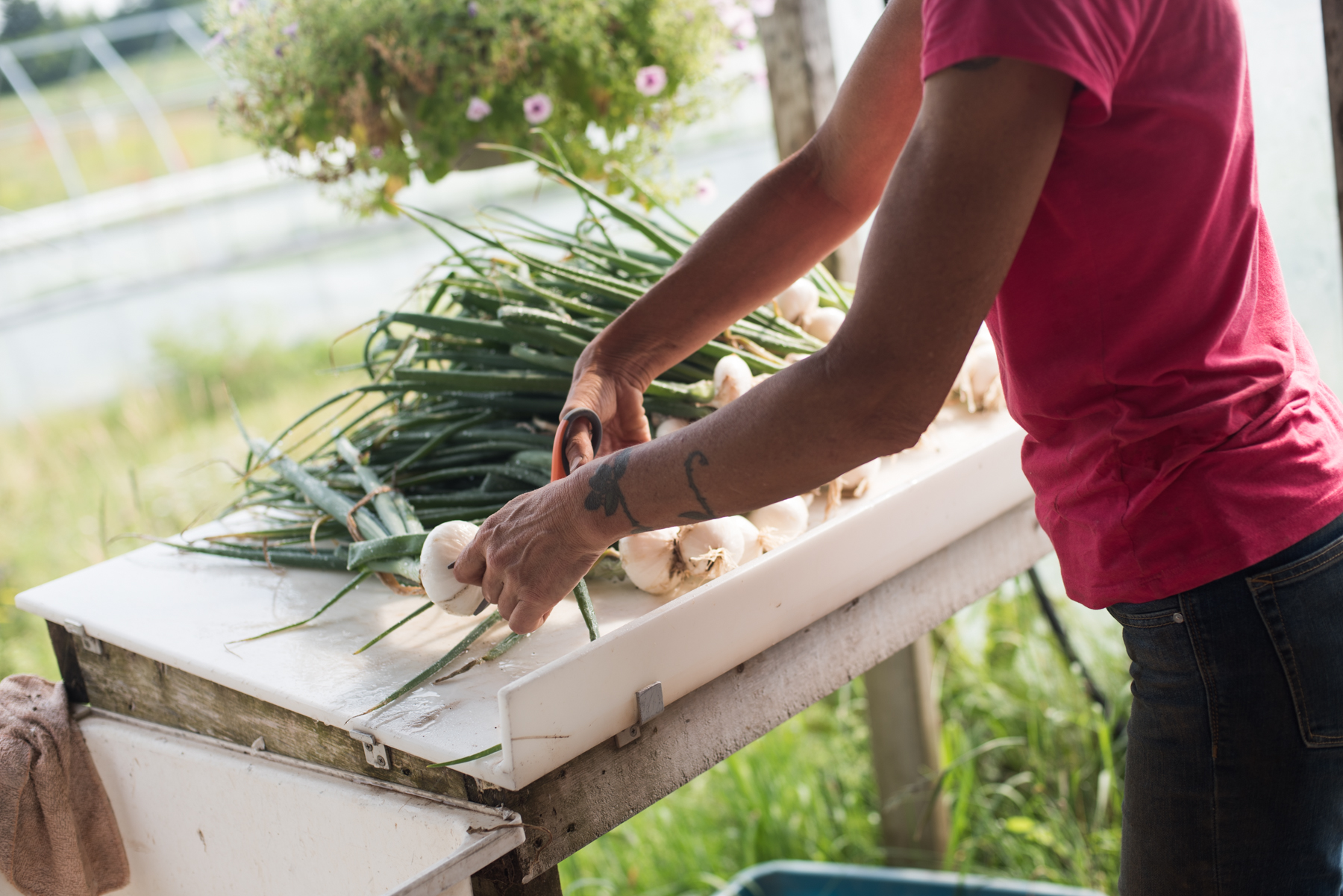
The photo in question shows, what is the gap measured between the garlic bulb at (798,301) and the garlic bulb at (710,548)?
1.79 feet

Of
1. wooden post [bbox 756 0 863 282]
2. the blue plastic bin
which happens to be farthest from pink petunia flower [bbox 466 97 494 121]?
the blue plastic bin

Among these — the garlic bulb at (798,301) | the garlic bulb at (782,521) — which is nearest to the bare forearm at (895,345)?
the garlic bulb at (782,521)

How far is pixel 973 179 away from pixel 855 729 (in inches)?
96.3

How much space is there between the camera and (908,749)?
2.32 meters

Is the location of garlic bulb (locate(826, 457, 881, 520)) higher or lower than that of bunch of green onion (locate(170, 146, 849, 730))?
lower

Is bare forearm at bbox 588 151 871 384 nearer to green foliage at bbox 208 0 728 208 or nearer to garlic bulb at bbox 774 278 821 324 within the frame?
garlic bulb at bbox 774 278 821 324

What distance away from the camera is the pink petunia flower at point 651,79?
5.48ft

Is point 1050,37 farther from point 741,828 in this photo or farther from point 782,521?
point 741,828

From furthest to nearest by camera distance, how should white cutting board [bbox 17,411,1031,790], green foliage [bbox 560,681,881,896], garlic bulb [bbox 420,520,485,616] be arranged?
green foliage [bbox 560,681,881,896]
garlic bulb [bbox 420,520,485,616]
white cutting board [bbox 17,411,1031,790]

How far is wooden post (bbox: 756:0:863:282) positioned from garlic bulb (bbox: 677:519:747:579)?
1086mm

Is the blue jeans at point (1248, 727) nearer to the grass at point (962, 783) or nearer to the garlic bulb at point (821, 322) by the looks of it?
the garlic bulb at point (821, 322)

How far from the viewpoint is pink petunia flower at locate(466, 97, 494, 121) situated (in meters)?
1.58

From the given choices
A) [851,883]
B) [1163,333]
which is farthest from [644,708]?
[851,883]

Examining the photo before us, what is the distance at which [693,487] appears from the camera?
826 mm
